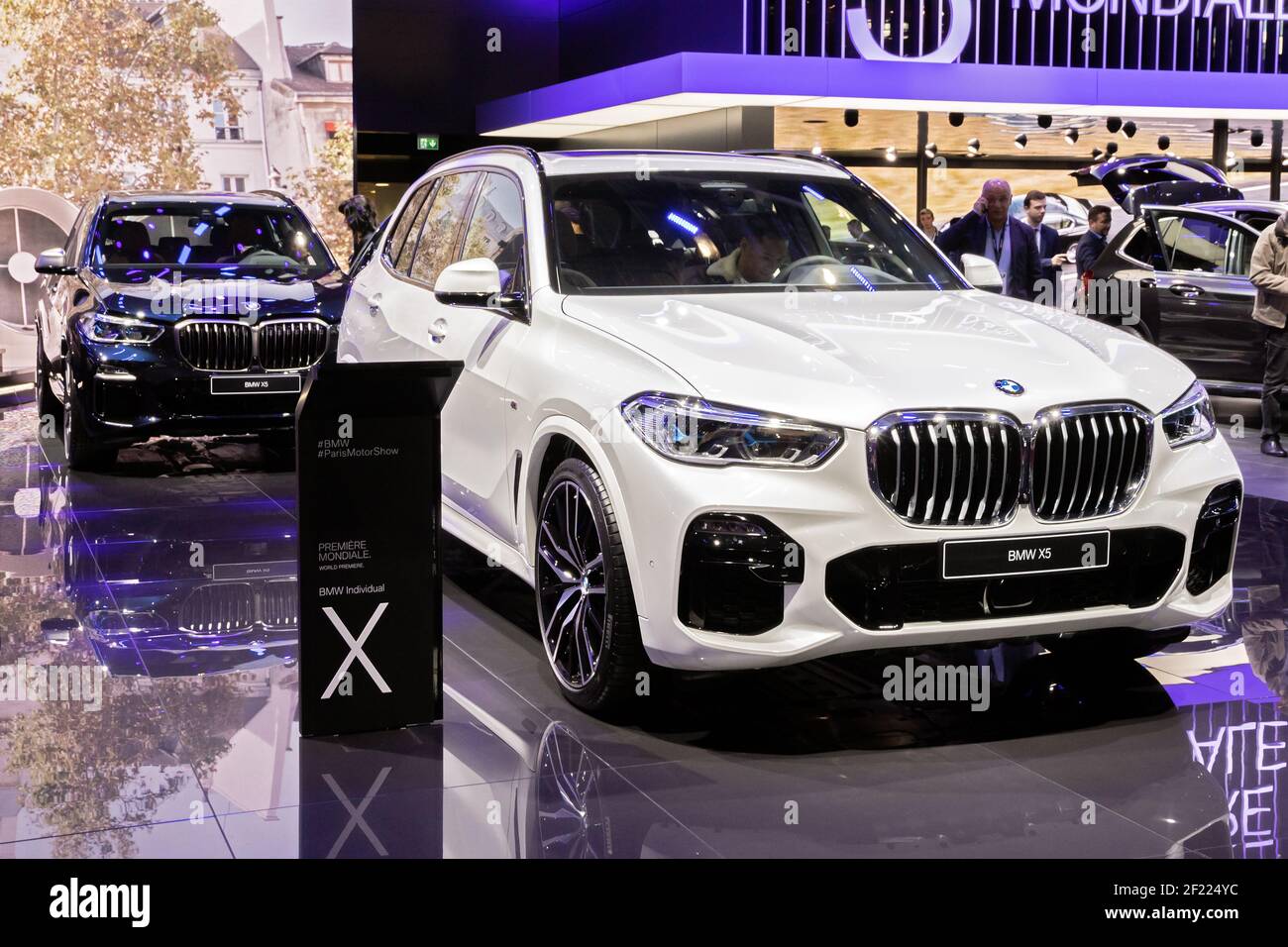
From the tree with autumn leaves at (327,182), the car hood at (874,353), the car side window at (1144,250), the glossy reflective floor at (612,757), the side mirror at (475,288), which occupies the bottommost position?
the glossy reflective floor at (612,757)

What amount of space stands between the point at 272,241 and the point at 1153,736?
800 centimetres

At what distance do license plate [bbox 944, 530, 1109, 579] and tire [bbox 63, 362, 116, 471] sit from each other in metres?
7.05

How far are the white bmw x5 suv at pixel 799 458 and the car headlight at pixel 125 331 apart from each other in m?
4.65

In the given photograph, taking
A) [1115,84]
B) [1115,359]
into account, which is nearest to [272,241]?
[1115,359]

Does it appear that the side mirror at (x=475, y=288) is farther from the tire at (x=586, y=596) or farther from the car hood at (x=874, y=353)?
the tire at (x=586, y=596)

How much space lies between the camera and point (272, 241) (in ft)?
36.1

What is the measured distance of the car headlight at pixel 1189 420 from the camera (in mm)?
4691

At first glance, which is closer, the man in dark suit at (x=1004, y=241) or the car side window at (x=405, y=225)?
the car side window at (x=405, y=225)

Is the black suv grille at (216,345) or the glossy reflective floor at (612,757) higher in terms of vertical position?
the black suv grille at (216,345)

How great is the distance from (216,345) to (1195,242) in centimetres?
789

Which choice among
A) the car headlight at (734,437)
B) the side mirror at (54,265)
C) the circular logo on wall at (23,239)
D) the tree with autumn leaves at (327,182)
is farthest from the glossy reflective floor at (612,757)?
the tree with autumn leaves at (327,182)

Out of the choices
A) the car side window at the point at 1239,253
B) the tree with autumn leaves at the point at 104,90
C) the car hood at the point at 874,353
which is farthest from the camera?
the tree with autumn leaves at the point at 104,90

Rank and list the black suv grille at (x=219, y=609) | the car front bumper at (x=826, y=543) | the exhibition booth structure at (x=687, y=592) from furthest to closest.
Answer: the black suv grille at (x=219, y=609)
the car front bumper at (x=826, y=543)
the exhibition booth structure at (x=687, y=592)
